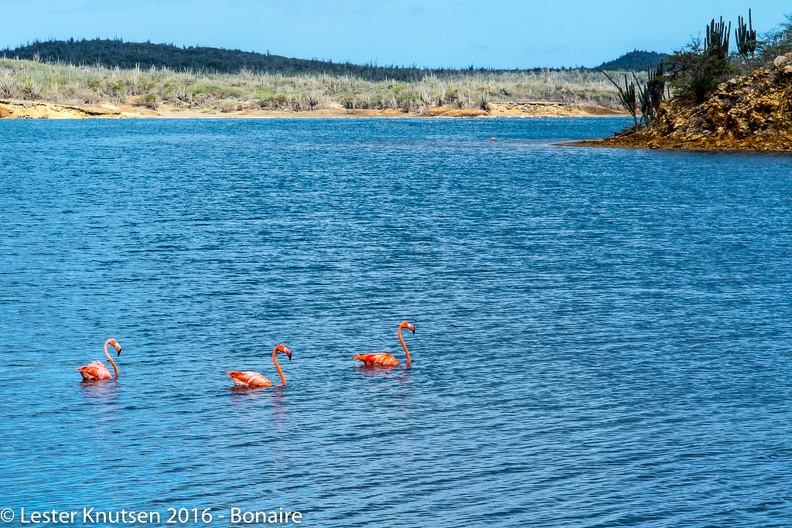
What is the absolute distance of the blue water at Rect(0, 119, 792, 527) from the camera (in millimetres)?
13516

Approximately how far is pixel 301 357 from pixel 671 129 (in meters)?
72.8

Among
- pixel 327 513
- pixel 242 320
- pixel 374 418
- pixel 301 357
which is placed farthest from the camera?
pixel 242 320

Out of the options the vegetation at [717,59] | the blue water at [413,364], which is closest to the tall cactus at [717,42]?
the vegetation at [717,59]

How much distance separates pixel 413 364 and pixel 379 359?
1.00 m

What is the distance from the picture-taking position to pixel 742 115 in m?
78.2

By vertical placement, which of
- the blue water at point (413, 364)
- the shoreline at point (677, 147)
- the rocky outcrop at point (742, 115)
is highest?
the rocky outcrop at point (742, 115)

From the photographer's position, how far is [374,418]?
16.5 m

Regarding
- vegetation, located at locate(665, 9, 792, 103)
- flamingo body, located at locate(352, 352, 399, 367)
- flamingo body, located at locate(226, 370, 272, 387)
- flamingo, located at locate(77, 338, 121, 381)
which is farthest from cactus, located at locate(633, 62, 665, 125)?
flamingo, located at locate(77, 338, 121, 381)

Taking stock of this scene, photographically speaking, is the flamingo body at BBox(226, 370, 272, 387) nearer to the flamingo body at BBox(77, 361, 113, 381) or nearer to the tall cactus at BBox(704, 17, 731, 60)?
the flamingo body at BBox(77, 361, 113, 381)

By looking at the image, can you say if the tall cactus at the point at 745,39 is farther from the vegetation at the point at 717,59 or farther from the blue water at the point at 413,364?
the blue water at the point at 413,364

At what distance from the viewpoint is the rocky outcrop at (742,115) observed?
249 ft

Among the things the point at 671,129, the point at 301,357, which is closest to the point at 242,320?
the point at 301,357

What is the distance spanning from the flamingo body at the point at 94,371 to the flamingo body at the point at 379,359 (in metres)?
4.85

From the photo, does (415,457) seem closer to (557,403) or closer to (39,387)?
(557,403)
